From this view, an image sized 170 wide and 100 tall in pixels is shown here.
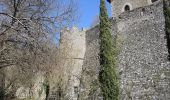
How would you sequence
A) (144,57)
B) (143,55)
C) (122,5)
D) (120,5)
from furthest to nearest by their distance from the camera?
(120,5) < (122,5) < (143,55) < (144,57)

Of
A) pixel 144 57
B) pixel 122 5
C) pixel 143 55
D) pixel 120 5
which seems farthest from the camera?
pixel 120 5

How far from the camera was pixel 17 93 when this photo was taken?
25359mm

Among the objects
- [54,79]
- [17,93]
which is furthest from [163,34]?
[17,93]

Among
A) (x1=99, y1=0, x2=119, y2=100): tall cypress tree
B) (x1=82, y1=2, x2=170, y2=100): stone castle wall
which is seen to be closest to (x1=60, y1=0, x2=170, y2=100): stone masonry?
(x1=82, y1=2, x2=170, y2=100): stone castle wall

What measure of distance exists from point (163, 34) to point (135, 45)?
6.10ft

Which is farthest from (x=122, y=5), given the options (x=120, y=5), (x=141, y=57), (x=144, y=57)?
(x=144, y=57)

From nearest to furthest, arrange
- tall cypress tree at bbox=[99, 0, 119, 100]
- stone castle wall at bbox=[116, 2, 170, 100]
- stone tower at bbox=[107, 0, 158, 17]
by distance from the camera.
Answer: stone castle wall at bbox=[116, 2, 170, 100] < tall cypress tree at bbox=[99, 0, 119, 100] < stone tower at bbox=[107, 0, 158, 17]

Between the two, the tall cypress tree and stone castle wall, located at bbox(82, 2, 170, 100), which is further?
the tall cypress tree

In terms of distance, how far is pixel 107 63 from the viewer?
49.9 feet

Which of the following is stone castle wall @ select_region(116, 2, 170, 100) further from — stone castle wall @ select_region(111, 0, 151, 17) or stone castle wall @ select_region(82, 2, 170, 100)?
stone castle wall @ select_region(111, 0, 151, 17)

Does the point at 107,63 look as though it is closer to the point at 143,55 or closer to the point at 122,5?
the point at 143,55

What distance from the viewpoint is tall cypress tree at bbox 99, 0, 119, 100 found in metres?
14.3

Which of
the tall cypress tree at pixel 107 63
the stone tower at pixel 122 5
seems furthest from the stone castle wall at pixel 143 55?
the stone tower at pixel 122 5

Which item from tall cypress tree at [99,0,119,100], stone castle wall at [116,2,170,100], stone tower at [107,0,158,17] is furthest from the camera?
stone tower at [107,0,158,17]
